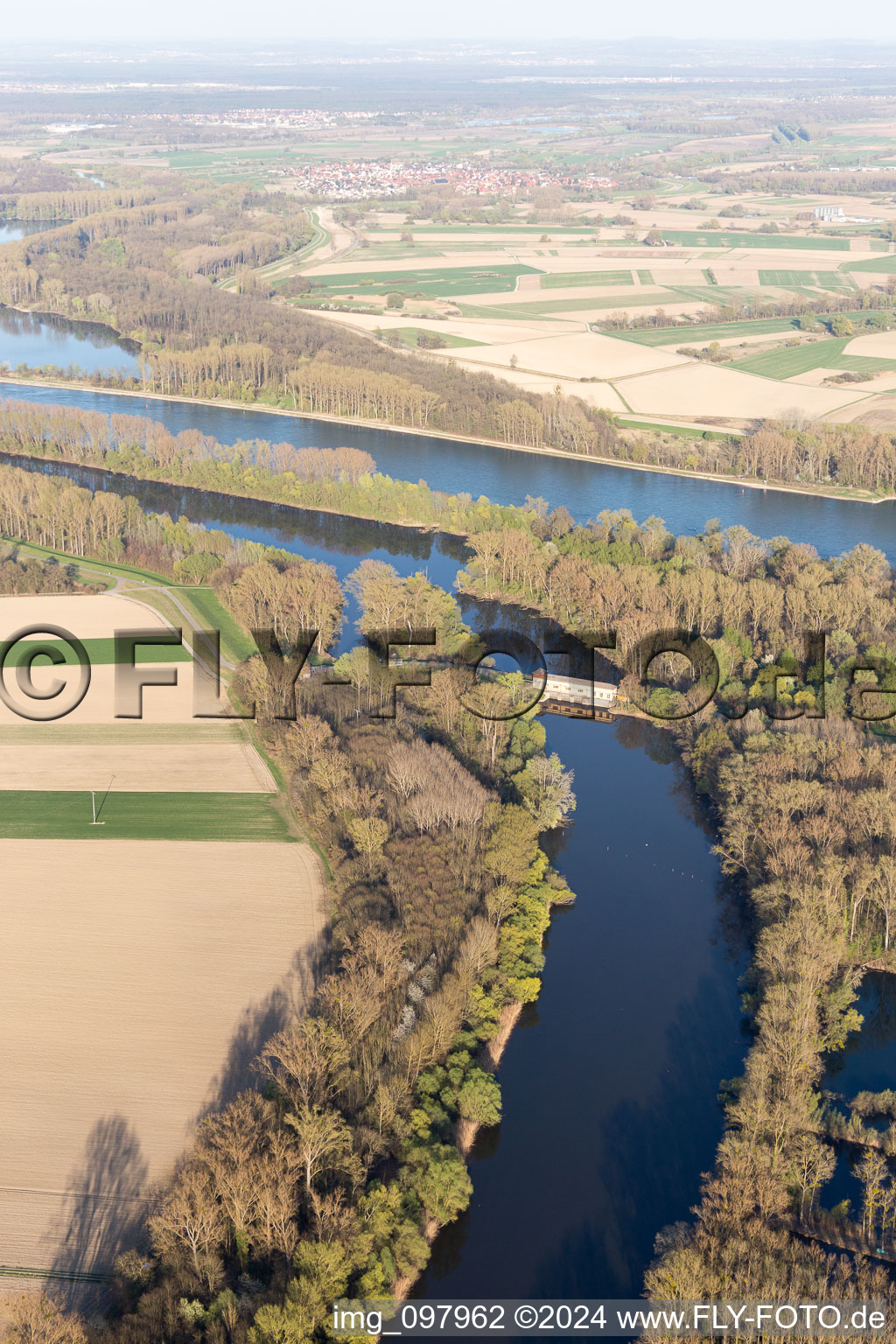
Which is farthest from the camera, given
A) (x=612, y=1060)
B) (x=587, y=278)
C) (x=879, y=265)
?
(x=879, y=265)

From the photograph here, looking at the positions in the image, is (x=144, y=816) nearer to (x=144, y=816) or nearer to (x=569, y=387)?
(x=144, y=816)

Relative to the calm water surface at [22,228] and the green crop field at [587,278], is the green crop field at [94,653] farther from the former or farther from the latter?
the calm water surface at [22,228]

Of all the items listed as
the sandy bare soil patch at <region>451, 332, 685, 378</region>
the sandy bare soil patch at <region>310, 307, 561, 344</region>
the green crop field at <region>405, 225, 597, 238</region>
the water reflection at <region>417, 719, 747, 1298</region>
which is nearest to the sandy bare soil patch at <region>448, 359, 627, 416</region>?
the sandy bare soil patch at <region>451, 332, 685, 378</region>

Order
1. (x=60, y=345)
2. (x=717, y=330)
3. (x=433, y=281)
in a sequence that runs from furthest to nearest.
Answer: (x=433, y=281) < (x=60, y=345) < (x=717, y=330)

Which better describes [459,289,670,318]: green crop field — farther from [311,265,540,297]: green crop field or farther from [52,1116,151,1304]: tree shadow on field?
[52,1116,151,1304]: tree shadow on field

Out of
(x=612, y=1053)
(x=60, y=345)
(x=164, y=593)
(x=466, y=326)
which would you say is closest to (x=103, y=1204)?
(x=612, y=1053)

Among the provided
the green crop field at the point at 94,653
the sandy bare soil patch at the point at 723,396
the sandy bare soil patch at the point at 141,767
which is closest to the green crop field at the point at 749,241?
the sandy bare soil patch at the point at 723,396

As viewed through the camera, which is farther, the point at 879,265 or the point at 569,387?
the point at 879,265
